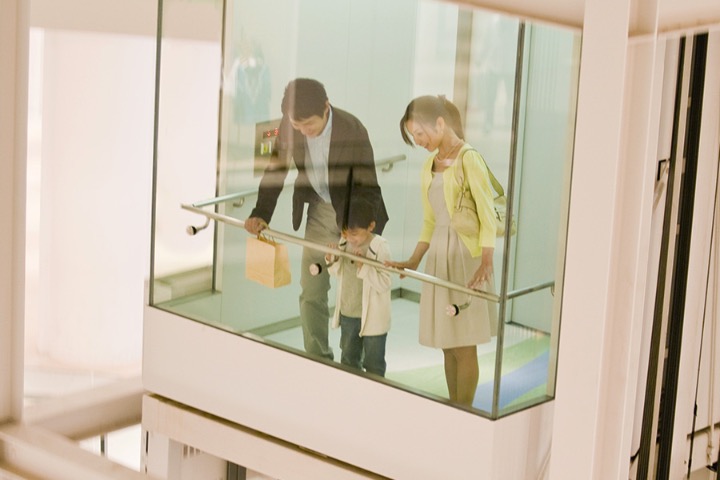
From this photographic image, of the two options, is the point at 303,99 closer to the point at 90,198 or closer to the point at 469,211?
the point at 469,211

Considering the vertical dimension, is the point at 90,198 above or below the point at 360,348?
above

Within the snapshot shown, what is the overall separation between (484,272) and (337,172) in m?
0.56

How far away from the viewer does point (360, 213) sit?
10.2 feet

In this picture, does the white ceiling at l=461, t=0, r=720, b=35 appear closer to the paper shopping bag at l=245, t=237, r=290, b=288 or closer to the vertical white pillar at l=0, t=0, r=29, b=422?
the paper shopping bag at l=245, t=237, r=290, b=288

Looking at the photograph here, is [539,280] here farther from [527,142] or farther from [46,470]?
[46,470]

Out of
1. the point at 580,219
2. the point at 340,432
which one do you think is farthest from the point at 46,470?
the point at 580,219

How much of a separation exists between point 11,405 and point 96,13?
73.7 inches

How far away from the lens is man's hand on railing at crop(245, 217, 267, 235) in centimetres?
337

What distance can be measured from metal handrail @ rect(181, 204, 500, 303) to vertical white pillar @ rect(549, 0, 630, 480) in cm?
29

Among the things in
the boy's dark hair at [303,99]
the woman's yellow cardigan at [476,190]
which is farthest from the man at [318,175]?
the woman's yellow cardigan at [476,190]

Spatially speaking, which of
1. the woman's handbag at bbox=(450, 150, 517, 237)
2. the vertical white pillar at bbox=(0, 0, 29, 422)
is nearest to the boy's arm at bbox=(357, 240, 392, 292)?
the woman's handbag at bbox=(450, 150, 517, 237)

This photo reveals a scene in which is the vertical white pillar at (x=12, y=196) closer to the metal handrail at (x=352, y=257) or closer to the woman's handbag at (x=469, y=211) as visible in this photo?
the metal handrail at (x=352, y=257)

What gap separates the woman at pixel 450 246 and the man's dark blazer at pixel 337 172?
0.16 metres

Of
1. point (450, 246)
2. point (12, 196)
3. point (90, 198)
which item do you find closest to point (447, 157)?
point (450, 246)
